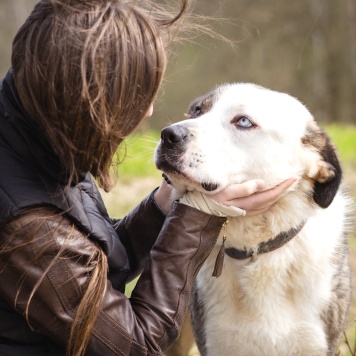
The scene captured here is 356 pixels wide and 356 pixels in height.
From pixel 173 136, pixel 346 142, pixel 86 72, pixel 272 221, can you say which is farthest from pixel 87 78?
pixel 346 142

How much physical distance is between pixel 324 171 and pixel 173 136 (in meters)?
0.69

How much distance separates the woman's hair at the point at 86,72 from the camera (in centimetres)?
203

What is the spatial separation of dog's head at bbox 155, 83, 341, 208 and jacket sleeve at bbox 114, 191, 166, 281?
313 mm

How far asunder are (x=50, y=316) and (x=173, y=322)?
447mm

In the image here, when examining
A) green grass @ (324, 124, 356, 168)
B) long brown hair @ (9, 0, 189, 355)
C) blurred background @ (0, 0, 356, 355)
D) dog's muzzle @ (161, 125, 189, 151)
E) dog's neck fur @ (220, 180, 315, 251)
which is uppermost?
long brown hair @ (9, 0, 189, 355)

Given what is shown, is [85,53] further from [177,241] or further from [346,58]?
[346,58]

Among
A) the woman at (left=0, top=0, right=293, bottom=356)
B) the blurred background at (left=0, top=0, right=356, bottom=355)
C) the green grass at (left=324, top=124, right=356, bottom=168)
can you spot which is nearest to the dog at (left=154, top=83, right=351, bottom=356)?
the woman at (left=0, top=0, right=293, bottom=356)

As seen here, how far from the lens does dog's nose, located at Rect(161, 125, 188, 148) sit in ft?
8.10

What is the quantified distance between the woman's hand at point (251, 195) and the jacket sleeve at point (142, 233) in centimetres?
42

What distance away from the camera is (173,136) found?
8.09 ft

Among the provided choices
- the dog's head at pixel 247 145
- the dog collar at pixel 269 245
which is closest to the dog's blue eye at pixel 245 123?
the dog's head at pixel 247 145

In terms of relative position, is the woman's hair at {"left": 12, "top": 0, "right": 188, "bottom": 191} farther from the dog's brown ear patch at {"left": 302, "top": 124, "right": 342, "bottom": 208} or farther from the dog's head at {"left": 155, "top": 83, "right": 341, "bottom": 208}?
the dog's brown ear patch at {"left": 302, "top": 124, "right": 342, "bottom": 208}

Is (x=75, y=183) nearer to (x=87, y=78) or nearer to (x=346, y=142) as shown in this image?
(x=87, y=78)

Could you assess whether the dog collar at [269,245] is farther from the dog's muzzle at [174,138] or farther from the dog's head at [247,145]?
the dog's muzzle at [174,138]
